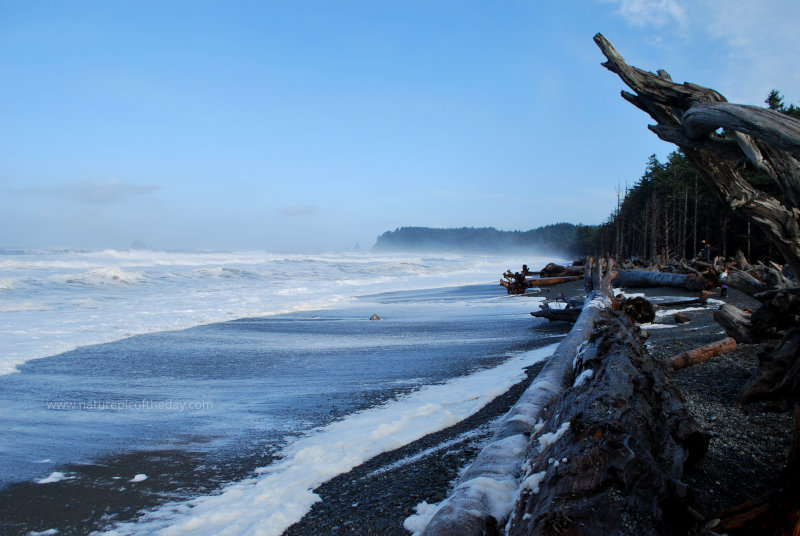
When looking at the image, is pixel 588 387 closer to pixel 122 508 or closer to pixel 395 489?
pixel 395 489

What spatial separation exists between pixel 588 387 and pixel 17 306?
15.6m

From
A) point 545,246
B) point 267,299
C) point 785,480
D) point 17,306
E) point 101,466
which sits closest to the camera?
point 785,480

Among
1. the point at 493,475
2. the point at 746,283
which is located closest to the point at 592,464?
the point at 493,475

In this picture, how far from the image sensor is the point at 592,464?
187 cm

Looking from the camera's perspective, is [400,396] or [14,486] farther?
[400,396]

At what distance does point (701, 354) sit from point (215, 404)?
499cm

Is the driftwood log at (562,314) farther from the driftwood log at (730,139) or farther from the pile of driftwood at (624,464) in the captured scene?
the driftwood log at (730,139)

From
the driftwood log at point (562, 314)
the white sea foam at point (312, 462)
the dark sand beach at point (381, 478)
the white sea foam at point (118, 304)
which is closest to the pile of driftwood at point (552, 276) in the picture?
the white sea foam at point (118, 304)

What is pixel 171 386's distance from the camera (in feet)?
19.2

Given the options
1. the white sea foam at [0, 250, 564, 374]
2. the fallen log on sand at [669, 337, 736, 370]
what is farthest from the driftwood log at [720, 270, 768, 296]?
the white sea foam at [0, 250, 564, 374]

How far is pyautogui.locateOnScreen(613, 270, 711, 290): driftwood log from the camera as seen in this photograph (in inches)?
549

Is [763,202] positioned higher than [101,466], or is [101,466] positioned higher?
[763,202]

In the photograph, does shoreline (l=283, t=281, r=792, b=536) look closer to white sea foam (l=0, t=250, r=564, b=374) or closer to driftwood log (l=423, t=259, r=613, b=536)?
driftwood log (l=423, t=259, r=613, b=536)

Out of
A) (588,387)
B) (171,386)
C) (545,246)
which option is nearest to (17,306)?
(171,386)
